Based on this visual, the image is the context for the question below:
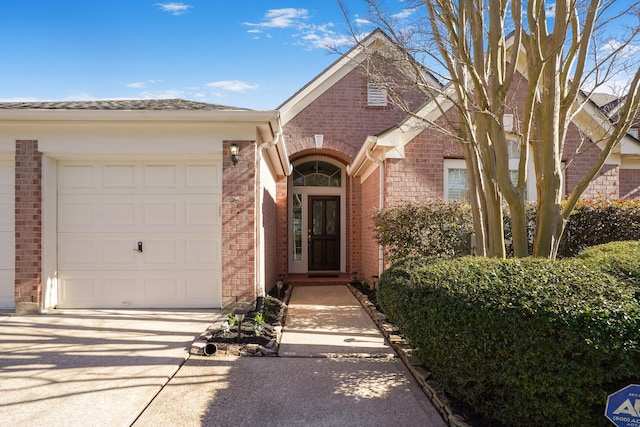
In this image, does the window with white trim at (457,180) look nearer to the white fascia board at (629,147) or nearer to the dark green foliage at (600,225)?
the dark green foliage at (600,225)

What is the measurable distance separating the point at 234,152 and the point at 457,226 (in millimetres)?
3805

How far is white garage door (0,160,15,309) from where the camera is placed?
650 cm

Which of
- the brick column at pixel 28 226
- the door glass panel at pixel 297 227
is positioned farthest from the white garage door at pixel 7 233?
the door glass panel at pixel 297 227

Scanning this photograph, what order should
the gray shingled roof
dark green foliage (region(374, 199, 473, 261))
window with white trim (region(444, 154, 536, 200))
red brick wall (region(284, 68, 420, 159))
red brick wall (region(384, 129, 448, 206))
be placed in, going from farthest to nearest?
1. red brick wall (region(284, 68, 420, 159))
2. window with white trim (region(444, 154, 536, 200))
3. red brick wall (region(384, 129, 448, 206))
4. dark green foliage (region(374, 199, 473, 261))
5. the gray shingled roof

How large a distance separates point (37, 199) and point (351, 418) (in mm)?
5888

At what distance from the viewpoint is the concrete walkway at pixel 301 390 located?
3.06 m

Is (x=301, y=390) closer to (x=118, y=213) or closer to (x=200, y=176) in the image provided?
(x=200, y=176)

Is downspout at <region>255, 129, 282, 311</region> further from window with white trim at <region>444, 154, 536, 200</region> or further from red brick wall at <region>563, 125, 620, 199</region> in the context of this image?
red brick wall at <region>563, 125, 620, 199</region>

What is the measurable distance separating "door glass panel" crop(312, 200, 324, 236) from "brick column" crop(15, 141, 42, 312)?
7392 millimetres

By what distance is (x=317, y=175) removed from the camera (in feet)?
40.8

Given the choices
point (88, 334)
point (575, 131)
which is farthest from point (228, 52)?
point (575, 131)

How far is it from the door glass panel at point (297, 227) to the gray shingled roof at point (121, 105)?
531cm

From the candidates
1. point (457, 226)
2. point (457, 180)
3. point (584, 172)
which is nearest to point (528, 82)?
point (457, 226)

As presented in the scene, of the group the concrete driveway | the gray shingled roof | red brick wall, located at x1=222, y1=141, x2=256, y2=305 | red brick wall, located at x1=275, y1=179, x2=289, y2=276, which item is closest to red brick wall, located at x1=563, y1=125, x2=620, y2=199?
red brick wall, located at x1=222, y1=141, x2=256, y2=305
